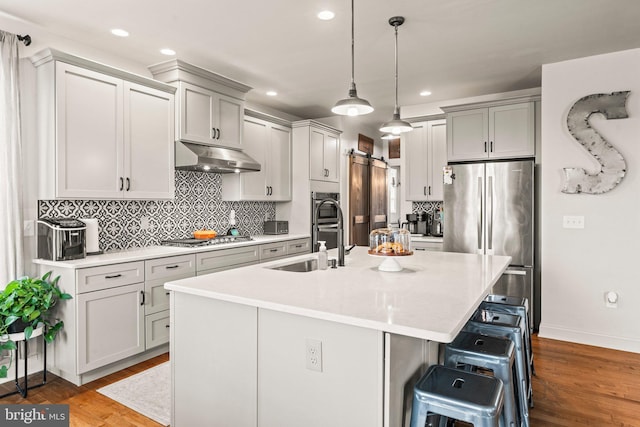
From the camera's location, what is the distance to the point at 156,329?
130 inches

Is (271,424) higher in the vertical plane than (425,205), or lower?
lower

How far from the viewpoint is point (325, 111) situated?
5820 mm

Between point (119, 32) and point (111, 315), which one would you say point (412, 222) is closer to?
point (111, 315)

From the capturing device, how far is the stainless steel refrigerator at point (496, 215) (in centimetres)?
405

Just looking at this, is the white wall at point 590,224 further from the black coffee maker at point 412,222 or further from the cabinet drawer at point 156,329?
the cabinet drawer at point 156,329

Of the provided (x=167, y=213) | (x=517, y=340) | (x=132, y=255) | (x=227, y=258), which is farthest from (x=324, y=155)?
(x=517, y=340)

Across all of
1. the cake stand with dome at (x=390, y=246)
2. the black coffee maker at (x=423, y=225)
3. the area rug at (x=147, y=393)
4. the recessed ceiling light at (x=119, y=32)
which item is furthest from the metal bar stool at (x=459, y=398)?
the black coffee maker at (x=423, y=225)

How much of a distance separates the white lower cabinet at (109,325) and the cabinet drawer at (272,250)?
1.51 metres

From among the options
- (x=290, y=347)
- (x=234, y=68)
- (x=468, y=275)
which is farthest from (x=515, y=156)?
(x=290, y=347)

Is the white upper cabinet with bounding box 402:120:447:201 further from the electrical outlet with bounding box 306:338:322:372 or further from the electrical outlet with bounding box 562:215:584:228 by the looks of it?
the electrical outlet with bounding box 306:338:322:372

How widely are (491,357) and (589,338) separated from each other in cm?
265

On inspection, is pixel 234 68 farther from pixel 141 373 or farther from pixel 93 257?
pixel 141 373

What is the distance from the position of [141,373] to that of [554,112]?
4434mm

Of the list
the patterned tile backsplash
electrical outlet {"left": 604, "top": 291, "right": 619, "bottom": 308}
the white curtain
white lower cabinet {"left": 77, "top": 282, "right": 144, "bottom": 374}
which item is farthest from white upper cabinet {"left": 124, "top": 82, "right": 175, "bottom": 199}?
electrical outlet {"left": 604, "top": 291, "right": 619, "bottom": 308}
